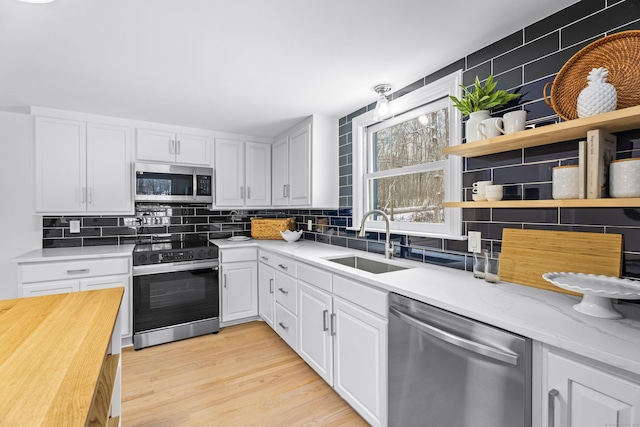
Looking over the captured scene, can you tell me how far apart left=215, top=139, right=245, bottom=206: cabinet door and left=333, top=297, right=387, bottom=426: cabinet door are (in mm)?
2085

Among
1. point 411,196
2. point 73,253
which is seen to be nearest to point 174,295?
point 73,253

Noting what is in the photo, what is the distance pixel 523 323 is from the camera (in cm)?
101

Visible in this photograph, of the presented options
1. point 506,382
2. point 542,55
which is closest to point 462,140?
point 542,55

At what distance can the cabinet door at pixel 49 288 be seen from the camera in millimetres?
2379

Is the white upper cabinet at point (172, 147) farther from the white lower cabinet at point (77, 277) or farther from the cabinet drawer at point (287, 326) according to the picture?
the cabinet drawer at point (287, 326)

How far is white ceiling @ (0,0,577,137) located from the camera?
1393 mm

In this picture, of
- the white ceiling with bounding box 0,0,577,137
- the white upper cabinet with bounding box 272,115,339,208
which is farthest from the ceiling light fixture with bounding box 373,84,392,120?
the white upper cabinet with bounding box 272,115,339,208

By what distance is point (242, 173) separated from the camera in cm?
360

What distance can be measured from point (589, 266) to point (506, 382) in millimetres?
671

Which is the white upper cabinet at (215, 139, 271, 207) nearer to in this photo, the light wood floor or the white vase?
the light wood floor

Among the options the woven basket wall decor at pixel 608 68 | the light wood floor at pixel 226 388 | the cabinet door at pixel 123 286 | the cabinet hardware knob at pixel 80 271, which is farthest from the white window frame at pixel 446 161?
the cabinet hardware knob at pixel 80 271

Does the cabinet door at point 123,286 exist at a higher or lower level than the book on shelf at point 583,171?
lower

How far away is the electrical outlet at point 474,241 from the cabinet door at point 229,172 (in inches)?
103

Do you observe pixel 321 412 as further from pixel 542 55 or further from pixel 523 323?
pixel 542 55
